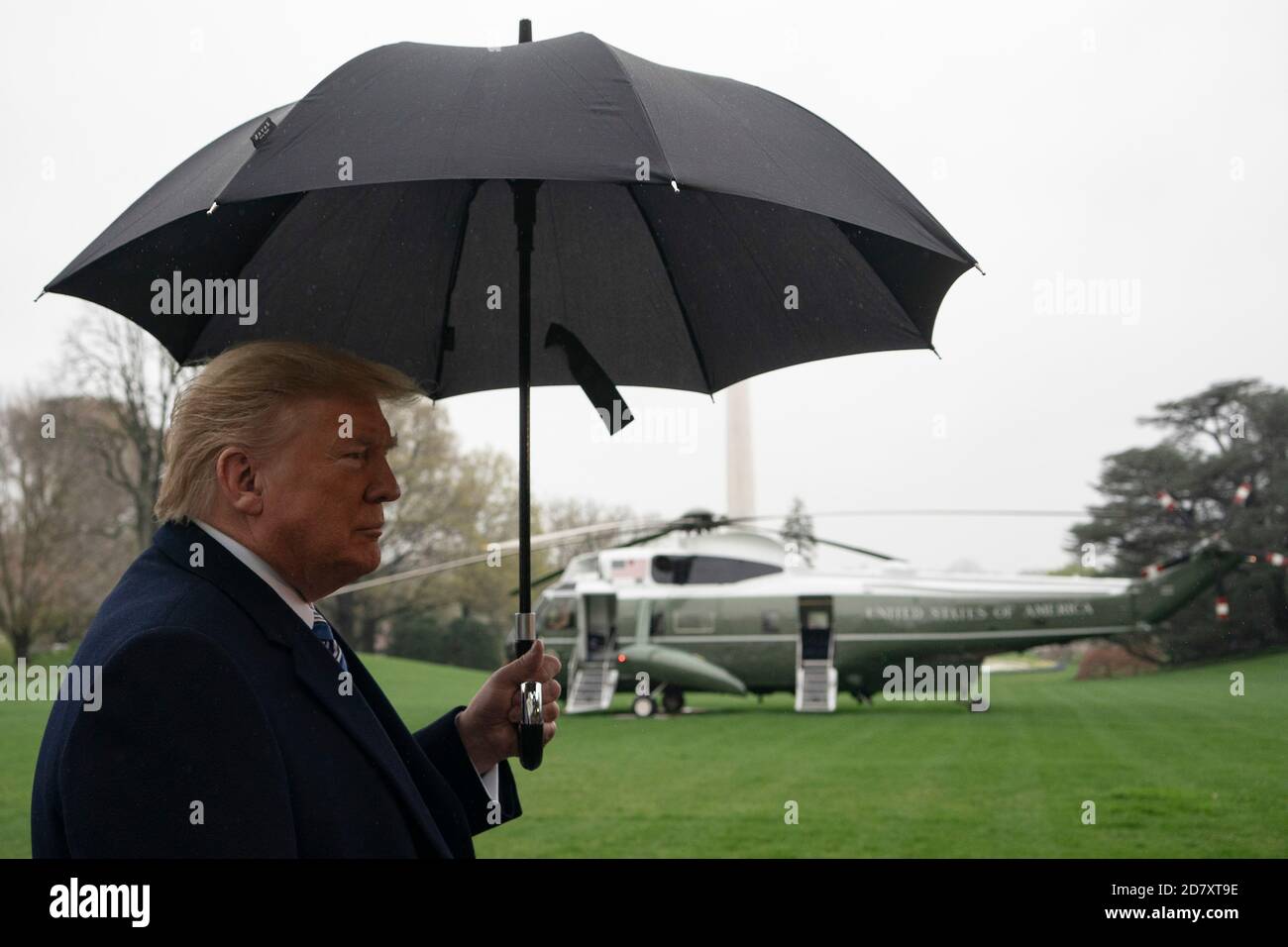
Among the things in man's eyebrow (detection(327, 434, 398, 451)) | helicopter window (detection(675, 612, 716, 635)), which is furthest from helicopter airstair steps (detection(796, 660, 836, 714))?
man's eyebrow (detection(327, 434, 398, 451))

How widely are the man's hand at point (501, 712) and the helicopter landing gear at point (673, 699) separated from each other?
18348 mm

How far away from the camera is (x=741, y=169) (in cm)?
205

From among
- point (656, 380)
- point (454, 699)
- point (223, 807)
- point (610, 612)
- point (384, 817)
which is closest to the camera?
point (223, 807)

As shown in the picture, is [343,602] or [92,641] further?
[343,602]

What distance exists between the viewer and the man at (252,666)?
1474mm

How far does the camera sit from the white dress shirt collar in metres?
1.78

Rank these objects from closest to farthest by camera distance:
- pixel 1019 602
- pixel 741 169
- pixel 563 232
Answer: pixel 741 169, pixel 563 232, pixel 1019 602

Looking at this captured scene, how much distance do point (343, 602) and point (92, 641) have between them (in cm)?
3969

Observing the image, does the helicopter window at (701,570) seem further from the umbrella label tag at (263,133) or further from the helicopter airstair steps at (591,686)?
the umbrella label tag at (263,133)

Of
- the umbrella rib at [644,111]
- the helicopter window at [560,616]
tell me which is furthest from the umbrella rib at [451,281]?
the helicopter window at [560,616]
